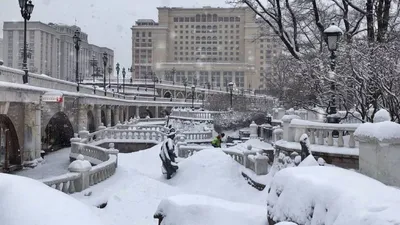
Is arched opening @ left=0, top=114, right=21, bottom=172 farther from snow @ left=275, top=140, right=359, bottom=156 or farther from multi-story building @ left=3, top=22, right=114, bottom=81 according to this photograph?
multi-story building @ left=3, top=22, right=114, bottom=81

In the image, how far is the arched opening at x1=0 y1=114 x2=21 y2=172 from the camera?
2239 cm

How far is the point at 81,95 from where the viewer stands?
105ft

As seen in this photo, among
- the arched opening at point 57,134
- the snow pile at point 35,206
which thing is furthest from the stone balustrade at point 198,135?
the snow pile at point 35,206

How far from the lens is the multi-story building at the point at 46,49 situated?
107562 mm

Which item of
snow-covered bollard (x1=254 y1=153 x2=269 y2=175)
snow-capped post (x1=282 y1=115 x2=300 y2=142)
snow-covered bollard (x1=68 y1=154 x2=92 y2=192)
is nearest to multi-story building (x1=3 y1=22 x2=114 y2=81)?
snow-covered bollard (x1=254 y1=153 x2=269 y2=175)

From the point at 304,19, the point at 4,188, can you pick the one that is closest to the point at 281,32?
the point at 304,19

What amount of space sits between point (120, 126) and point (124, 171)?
17530 millimetres

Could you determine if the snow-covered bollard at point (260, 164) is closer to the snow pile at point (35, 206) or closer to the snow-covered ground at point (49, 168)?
the snow-covered ground at point (49, 168)

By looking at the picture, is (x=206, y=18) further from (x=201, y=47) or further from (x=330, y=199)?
(x=330, y=199)

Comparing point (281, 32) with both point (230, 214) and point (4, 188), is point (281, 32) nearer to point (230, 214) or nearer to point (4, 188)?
point (230, 214)

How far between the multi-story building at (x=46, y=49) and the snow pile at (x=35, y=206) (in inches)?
3733

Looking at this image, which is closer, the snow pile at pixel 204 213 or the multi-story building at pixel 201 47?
the snow pile at pixel 204 213

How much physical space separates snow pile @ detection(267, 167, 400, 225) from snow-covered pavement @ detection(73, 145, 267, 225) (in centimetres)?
589

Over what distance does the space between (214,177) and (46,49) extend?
108m
